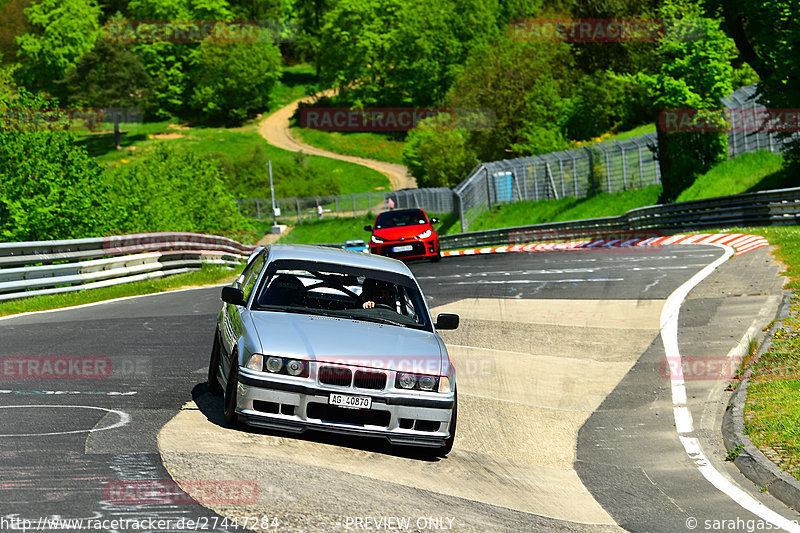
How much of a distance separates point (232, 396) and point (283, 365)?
20.6 inches

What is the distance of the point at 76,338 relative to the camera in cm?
1327

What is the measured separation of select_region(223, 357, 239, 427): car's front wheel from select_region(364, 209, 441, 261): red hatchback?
1979 centimetres

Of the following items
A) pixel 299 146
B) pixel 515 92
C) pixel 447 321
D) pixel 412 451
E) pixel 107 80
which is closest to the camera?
pixel 412 451

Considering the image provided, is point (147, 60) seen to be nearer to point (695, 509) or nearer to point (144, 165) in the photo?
point (144, 165)

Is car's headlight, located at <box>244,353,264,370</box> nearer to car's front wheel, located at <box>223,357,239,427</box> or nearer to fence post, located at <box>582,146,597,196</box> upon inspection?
car's front wheel, located at <box>223,357,239,427</box>

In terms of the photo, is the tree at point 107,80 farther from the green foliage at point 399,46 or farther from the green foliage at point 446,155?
the green foliage at point 446,155

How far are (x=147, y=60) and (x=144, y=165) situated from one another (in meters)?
90.6

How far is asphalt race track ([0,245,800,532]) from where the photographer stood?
20.1 ft

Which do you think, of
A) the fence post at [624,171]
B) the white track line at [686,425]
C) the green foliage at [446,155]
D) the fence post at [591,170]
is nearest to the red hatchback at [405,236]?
the white track line at [686,425]

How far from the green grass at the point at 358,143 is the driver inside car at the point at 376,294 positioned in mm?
103480

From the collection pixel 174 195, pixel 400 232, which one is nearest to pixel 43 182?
pixel 400 232

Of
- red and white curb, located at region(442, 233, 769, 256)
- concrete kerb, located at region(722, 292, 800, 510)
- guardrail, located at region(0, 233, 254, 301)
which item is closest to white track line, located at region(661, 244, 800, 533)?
concrete kerb, located at region(722, 292, 800, 510)
